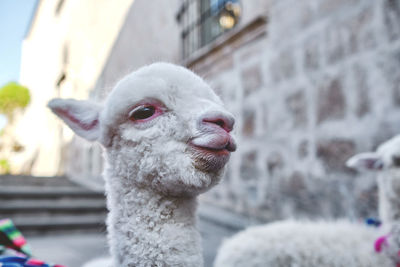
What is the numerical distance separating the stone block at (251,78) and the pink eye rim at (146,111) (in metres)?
2.55

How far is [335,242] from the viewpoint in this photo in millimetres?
1398

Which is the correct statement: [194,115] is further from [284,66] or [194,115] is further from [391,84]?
[284,66]

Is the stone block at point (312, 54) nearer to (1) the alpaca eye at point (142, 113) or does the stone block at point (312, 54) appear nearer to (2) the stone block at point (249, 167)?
(2) the stone block at point (249, 167)

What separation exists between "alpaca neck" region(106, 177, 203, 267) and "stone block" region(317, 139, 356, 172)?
1.80 meters

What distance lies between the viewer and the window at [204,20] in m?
3.97

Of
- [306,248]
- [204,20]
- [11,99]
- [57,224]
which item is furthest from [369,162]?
[11,99]

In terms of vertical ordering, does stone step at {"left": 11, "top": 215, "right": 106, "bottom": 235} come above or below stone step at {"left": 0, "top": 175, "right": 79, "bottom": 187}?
below

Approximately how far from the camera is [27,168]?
48.6 feet

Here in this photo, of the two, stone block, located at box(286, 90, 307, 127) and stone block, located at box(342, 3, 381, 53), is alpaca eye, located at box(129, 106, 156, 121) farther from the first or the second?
stone block, located at box(286, 90, 307, 127)

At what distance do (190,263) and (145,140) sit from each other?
334mm

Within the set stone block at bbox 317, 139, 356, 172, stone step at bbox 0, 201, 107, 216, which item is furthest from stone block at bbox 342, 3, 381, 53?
stone step at bbox 0, 201, 107, 216

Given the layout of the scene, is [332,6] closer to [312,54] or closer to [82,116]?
[312,54]

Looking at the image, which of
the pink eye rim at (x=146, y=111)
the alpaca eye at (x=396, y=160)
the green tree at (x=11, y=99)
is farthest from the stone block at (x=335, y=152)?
the green tree at (x=11, y=99)

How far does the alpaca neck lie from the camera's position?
0.76 metres
